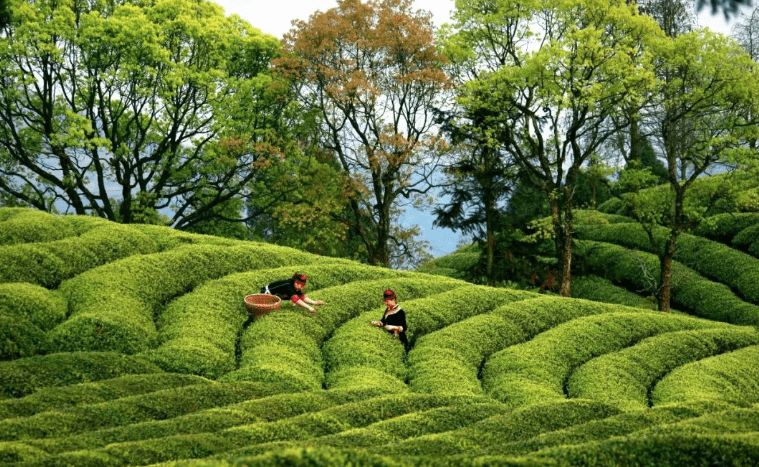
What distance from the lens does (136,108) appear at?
3167cm

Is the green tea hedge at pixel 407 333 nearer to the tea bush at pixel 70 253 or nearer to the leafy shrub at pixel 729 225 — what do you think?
the tea bush at pixel 70 253

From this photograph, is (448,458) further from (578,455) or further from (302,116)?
(302,116)

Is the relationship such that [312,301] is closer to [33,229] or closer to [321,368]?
[321,368]

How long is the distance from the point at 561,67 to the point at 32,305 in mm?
21819

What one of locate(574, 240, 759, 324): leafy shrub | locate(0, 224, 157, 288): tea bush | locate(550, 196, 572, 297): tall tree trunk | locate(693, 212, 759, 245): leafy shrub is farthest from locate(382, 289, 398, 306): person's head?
locate(693, 212, 759, 245): leafy shrub

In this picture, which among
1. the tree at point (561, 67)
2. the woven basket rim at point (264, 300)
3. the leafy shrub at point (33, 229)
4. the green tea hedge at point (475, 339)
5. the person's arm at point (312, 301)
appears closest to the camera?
the green tea hedge at point (475, 339)

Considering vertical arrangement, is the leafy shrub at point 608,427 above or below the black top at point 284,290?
below

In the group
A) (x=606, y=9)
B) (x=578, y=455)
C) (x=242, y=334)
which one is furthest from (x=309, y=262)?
(x=578, y=455)

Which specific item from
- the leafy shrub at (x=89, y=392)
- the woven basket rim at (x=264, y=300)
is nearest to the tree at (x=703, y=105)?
the woven basket rim at (x=264, y=300)

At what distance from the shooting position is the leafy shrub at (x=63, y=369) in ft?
38.9

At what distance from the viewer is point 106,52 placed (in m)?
30.0

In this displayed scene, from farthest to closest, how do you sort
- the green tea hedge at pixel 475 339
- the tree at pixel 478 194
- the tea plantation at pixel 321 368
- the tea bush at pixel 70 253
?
the tree at pixel 478 194 < the tea bush at pixel 70 253 < the green tea hedge at pixel 475 339 < the tea plantation at pixel 321 368

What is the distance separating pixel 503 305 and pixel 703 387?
21.8 ft

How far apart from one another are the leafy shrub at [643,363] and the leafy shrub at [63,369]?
10.3 metres
